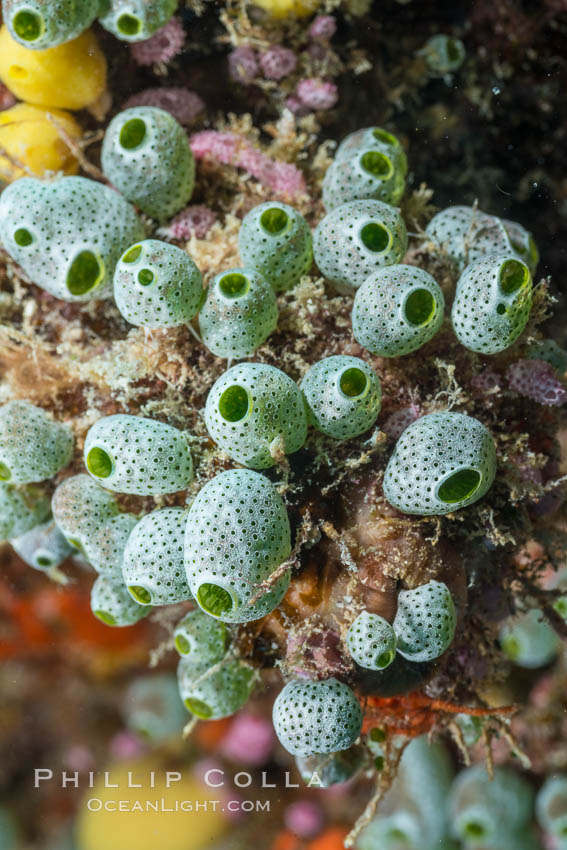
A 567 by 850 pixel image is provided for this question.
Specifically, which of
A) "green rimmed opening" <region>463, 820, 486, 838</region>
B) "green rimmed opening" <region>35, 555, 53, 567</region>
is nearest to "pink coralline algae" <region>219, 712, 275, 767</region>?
"green rimmed opening" <region>463, 820, 486, 838</region>

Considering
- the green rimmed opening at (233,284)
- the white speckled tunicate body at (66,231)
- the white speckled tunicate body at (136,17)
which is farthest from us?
the white speckled tunicate body at (136,17)

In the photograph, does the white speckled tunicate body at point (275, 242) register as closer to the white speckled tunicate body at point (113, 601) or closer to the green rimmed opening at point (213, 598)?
the green rimmed opening at point (213, 598)

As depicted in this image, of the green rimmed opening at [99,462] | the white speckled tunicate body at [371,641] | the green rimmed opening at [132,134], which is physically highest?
the green rimmed opening at [132,134]

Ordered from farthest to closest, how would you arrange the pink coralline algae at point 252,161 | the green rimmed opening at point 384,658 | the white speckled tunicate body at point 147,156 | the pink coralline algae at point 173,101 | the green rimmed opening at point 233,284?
the pink coralline algae at point 173,101 → the pink coralline algae at point 252,161 → the white speckled tunicate body at point 147,156 → the green rimmed opening at point 233,284 → the green rimmed opening at point 384,658

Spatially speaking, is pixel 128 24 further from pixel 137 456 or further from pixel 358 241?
pixel 137 456

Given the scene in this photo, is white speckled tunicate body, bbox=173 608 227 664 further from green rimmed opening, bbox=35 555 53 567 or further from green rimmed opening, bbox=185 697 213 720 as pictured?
green rimmed opening, bbox=35 555 53 567

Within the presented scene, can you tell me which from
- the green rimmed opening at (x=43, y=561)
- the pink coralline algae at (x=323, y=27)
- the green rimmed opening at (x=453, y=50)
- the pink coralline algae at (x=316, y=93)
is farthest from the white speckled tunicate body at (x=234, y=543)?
the green rimmed opening at (x=453, y=50)

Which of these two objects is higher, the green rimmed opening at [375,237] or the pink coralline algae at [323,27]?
the pink coralline algae at [323,27]

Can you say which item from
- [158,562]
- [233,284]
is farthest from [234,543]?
[233,284]

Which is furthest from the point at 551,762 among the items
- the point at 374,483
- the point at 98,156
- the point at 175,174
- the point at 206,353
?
the point at 98,156
